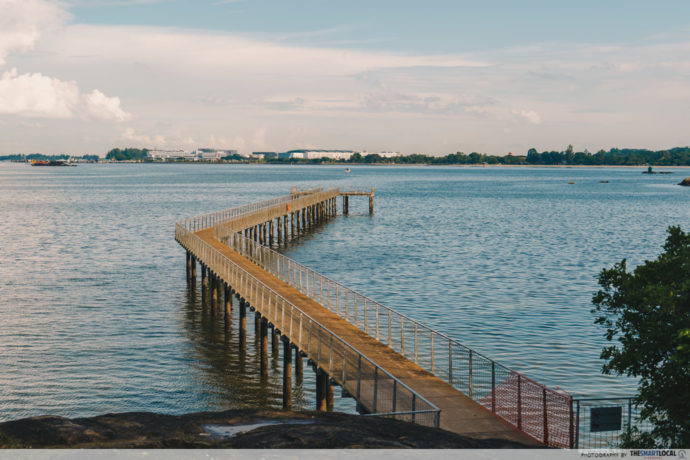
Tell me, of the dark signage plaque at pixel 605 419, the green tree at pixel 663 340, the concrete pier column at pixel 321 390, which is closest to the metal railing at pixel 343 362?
the concrete pier column at pixel 321 390

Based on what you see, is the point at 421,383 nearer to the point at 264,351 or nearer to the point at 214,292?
the point at 264,351

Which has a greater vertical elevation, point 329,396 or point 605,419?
point 605,419

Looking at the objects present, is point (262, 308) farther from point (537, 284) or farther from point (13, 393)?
point (537, 284)

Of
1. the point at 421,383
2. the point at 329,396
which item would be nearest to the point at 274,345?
the point at 329,396

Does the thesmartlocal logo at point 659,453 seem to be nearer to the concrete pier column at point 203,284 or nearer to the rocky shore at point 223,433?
the rocky shore at point 223,433

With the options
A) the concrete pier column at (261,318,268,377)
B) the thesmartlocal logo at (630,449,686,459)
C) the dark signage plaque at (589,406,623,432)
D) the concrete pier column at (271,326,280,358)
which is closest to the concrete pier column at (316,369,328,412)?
the concrete pier column at (261,318,268,377)

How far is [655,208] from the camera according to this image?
121 metres

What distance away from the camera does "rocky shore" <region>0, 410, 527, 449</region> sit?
1285cm

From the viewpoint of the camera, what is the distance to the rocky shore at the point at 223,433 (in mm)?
12852

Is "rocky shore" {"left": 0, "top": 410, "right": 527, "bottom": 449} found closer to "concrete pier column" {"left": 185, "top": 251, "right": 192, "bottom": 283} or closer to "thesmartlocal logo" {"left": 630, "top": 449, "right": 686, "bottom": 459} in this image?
"thesmartlocal logo" {"left": 630, "top": 449, "right": 686, "bottom": 459}

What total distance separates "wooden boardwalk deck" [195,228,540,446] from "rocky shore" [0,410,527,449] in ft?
9.32

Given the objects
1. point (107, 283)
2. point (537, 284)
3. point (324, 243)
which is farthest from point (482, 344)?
point (324, 243)

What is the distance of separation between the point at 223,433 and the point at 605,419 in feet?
26.2

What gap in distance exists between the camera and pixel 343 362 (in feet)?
74.0
